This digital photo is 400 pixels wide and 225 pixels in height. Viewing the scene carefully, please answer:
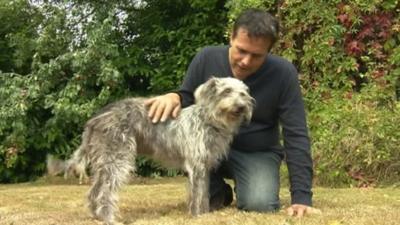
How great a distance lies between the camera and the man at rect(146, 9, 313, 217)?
5598mm

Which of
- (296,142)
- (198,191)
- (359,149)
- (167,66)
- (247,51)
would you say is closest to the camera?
(247,51)

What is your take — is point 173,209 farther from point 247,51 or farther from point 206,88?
point 247,51

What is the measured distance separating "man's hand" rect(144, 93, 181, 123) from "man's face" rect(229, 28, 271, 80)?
23.7 inches

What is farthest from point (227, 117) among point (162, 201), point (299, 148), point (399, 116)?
point (399, 116)

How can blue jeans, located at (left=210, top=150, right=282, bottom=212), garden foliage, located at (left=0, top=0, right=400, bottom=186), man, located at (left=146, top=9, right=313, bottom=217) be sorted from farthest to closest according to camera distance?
garden foliage, located at (left=0, top=0, right=400, bottom=186) → blue jeans, located at (left=210, top=150, right=282, bottom=212) → man, located at (left=146, top=9, right=313, bottom=217)

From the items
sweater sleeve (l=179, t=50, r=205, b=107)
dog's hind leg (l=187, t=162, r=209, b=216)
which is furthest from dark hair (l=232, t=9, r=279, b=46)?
dog's hind leg (l=187, t=162, r=209, b=216)

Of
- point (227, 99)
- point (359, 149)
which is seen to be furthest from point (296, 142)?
point (359, 149)

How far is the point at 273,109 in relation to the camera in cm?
623

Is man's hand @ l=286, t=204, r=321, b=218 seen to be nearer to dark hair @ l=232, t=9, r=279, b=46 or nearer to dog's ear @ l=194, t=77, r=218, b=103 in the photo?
dog's ear @ l=194, t=77, r=218, b=103

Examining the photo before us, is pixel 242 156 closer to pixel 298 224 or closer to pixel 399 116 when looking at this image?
pixel 298 224

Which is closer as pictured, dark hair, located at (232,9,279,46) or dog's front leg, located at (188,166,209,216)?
dark hair, located at (232,9,279,46)

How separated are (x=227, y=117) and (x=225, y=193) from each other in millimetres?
1077

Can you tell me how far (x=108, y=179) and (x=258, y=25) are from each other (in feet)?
5.44

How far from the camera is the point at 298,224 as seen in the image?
5066mm
